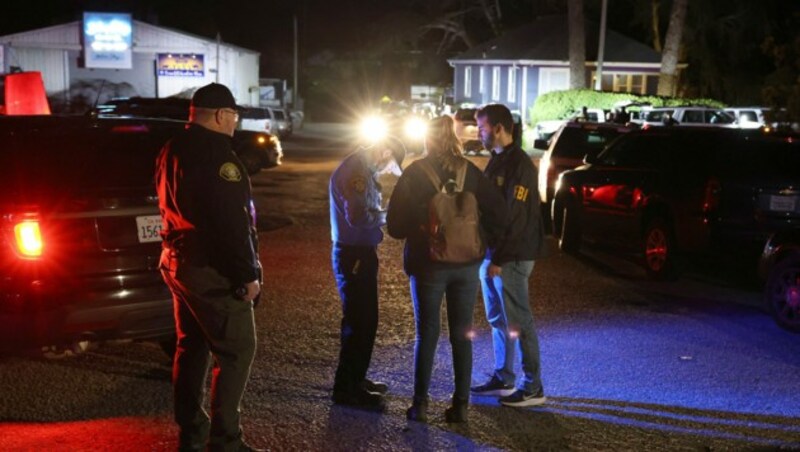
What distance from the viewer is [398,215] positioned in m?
5.59

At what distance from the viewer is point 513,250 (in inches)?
236

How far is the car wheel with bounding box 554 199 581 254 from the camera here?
40.7ft

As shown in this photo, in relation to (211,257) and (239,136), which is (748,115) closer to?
(239,136)

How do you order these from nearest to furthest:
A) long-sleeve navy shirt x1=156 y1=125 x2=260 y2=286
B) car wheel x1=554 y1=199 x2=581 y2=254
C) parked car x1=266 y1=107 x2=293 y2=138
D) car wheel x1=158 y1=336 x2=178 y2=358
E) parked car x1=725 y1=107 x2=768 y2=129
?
1. long-sleeve navy shirt x1=156 y1=125 x2=260 y2=286
2. car wheel x1=158 y1=336 x2=178 y2=358
3. car wheel x1=554 y1=199 x2=581 y2=254
4. parked car x1=725 y1=107 x2=768 y2=129
5. parked car x1=266 y1=107 x2=293 y2=138

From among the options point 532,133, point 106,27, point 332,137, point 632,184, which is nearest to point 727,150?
point 632,184

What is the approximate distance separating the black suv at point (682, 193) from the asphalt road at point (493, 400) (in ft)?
2.28

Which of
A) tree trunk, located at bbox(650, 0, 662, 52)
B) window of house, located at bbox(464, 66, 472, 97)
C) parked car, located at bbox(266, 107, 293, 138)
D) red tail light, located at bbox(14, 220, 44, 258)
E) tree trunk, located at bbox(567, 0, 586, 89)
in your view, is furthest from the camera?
window of house, located at bbox(464, 66, 472, 97)

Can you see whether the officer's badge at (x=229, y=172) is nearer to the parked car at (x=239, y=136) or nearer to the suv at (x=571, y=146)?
the suv at (x=571, y=146)

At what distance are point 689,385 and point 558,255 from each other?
571 cm

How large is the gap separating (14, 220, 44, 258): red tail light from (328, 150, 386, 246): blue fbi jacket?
1.79 meters

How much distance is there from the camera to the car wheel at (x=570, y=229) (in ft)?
40.7

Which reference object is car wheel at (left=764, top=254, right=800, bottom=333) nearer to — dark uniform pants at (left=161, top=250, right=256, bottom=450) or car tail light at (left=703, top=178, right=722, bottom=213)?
car tail light at (left=703, top=178, right=722, bottom=213)

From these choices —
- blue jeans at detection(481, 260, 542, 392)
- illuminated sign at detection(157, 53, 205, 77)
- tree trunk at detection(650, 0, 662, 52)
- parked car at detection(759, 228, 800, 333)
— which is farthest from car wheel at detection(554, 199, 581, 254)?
tree trunk at detection(650, 0, 662, 52)

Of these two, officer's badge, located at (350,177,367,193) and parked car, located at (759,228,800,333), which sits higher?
officer's badge, located at (350,177,367,193)
